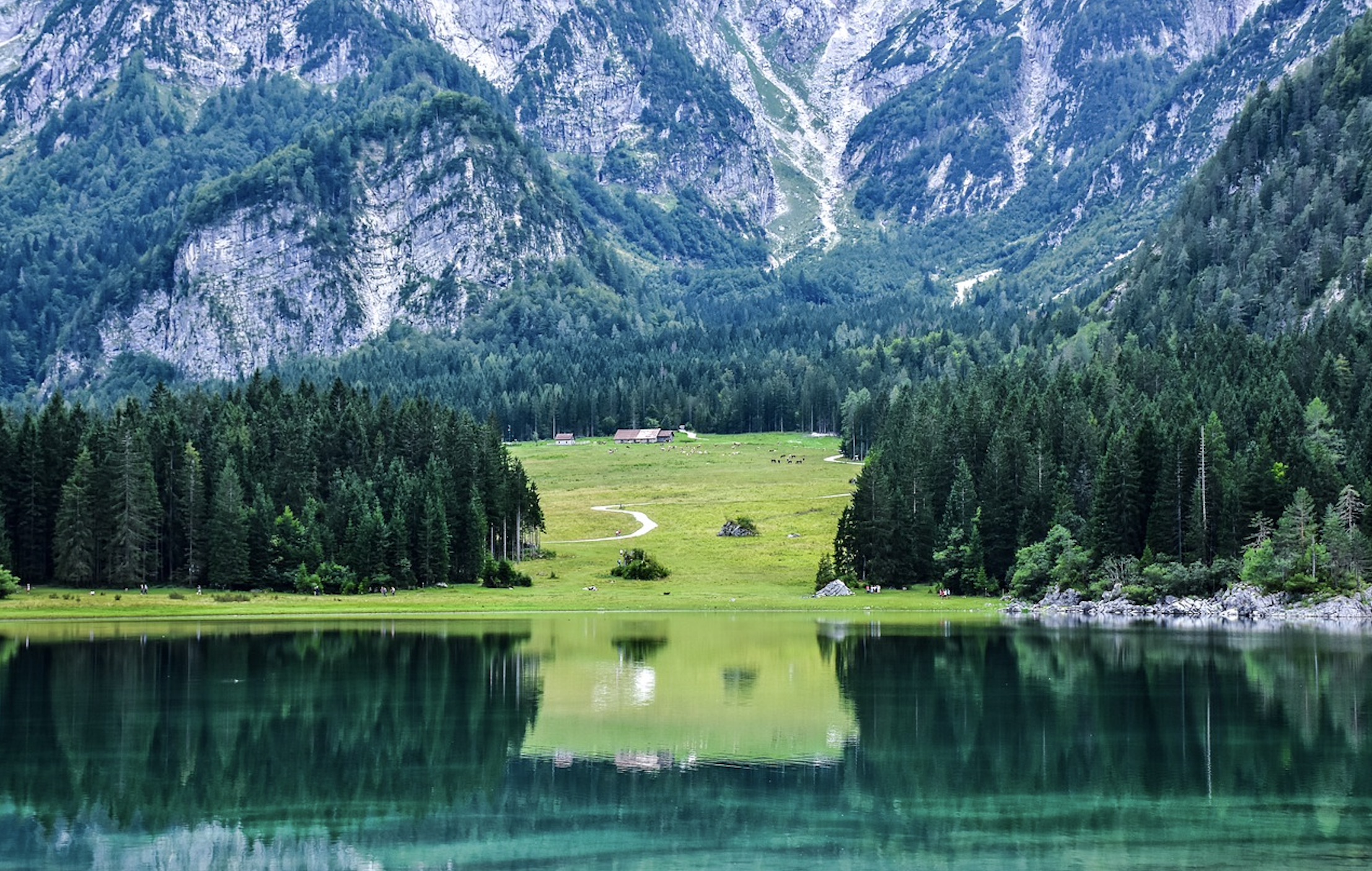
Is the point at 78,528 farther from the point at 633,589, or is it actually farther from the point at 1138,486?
the point at 1138,486

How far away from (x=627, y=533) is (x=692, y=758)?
118 meters

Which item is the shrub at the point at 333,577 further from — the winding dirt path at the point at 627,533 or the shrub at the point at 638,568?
the winding dirt path at the point at 627,533

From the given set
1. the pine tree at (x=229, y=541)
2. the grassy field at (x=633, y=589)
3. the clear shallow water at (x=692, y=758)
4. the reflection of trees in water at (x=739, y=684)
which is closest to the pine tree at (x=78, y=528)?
the grassy field at (x=633, y=589)

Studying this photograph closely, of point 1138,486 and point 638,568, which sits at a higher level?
point 1138,486

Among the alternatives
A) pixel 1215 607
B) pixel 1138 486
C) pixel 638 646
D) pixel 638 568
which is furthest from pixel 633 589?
pixel 1215 607

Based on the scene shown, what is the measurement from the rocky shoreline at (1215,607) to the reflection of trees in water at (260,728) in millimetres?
48198

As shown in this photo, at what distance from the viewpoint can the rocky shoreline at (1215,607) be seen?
104875 mm

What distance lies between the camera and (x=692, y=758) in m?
50.6

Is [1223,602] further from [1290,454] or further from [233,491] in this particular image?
[233,491]

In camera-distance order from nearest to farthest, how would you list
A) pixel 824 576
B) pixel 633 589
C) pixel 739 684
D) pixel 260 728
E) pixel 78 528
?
1. pixel 260 728
2. pixel 739 684
3. pixel 78 528
4. pixel 633 589
5. pixel 824 576

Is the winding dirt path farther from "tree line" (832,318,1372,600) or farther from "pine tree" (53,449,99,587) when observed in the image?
"pine tree" (53,449,99,587)

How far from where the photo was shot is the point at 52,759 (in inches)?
2016

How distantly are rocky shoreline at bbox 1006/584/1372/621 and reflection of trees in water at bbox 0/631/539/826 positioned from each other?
4820 centimetres

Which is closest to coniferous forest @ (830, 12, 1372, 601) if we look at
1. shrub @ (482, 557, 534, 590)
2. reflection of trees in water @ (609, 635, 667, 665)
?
shrub @ (482, 557, 534, 590)
